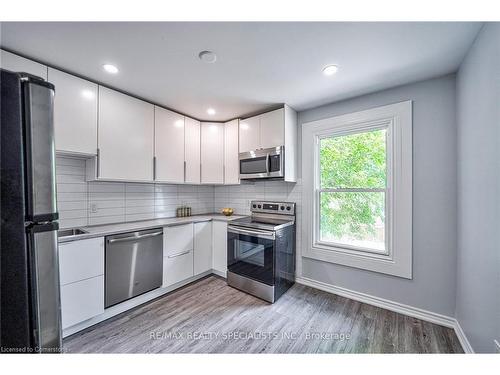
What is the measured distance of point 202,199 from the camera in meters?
3.40

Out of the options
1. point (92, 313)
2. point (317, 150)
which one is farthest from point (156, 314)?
point (317, 150)

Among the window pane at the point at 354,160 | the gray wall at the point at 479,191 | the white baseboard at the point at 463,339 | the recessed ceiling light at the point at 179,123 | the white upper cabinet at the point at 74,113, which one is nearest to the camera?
the gray wall at the point at 479,191

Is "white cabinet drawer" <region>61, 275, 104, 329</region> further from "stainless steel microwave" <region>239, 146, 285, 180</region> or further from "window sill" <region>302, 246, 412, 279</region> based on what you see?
"window sill" <region>302, 246, 412, 279</region>

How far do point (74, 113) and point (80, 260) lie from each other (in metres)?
1.29

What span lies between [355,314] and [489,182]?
154cm

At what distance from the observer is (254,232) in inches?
90.4

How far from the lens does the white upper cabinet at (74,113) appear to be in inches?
66.5

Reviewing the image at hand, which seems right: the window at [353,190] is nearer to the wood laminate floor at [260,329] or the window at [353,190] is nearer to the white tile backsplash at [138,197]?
the white tile backsplash at [138,197]

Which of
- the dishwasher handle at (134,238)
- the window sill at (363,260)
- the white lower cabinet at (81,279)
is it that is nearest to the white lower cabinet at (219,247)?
the dishwasher handle at (134,238)

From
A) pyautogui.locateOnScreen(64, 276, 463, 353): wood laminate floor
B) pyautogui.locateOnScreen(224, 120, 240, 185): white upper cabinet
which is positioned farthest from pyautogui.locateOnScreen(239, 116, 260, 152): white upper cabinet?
pyautogui.locateOnScreen(64, 276, 463, 353): wood laminate floor

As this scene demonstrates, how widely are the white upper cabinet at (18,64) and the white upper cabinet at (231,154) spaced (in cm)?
189

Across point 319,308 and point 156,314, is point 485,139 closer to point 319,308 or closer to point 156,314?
point 319,308

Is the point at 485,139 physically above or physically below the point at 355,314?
above

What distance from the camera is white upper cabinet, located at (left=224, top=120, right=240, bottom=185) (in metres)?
2.83
